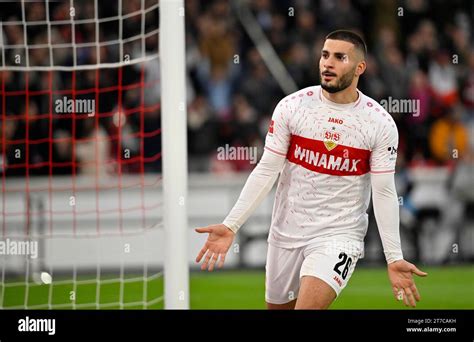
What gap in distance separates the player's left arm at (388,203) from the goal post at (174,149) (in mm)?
1176

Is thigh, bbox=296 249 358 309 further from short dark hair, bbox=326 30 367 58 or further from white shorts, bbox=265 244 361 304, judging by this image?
short dark hair, bbox=326 30 367 58

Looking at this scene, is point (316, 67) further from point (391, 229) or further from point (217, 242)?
point (217, 242)

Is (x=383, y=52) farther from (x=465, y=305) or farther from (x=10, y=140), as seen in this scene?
(x=10, y=140)

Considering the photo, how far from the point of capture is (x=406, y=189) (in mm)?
11453

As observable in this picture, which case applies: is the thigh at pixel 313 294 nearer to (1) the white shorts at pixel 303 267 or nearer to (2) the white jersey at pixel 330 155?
(1) the white shorts at pixel 303 267

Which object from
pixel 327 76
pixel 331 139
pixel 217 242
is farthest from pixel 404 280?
pixel 327 76

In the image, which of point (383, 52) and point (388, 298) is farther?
point (383, 52)

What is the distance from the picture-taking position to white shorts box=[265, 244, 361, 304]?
589cm

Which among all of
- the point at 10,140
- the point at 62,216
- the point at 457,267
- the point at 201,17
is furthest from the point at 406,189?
the point at 10,140

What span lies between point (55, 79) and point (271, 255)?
4.49 meters

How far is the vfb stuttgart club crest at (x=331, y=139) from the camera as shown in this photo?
607 centimetres

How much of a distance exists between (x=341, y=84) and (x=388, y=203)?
2.31 ft

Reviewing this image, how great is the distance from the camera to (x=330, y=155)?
607 centimetres

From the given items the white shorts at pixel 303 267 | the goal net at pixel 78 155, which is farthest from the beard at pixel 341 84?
the goal net at pixel 78 155
